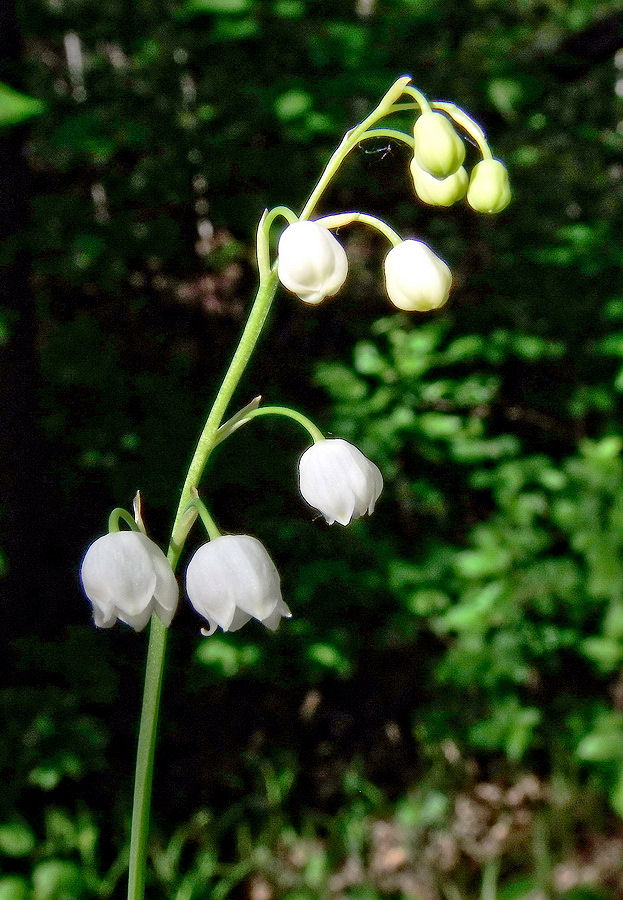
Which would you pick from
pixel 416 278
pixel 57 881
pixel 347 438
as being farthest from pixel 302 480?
pixel 57 881

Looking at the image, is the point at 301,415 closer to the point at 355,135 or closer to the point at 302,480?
the point at 302,480

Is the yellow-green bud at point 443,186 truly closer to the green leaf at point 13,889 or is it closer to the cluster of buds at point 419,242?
the cluster of buds at point 419,242

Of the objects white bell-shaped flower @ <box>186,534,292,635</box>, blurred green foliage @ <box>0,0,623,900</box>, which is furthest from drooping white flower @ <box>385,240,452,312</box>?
blurred green foliage @ <box>0,0,623,900</box>

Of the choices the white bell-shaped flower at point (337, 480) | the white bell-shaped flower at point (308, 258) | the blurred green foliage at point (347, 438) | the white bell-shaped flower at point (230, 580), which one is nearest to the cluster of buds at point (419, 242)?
the white bell-shaped flower at point (308, 258)

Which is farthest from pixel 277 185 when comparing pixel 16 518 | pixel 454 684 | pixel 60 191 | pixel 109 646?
pixel 454 684

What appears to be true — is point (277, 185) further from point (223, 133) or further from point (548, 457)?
point (548, 457)

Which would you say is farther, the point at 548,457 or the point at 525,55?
the point at 548,457

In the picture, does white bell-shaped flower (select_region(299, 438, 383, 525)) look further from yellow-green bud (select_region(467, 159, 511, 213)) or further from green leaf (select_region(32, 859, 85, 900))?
green leaf (select_region(32, 859, 85, 900))
